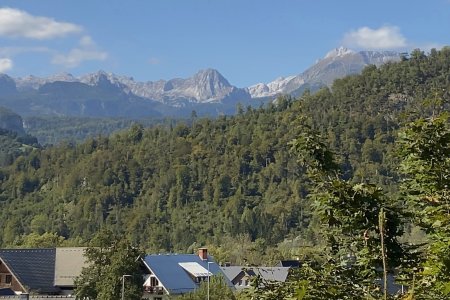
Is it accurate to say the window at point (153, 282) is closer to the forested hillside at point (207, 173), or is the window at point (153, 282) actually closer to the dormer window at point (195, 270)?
the dormer window at point (195, 270)

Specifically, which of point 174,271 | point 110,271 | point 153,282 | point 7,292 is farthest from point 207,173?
point 110,271

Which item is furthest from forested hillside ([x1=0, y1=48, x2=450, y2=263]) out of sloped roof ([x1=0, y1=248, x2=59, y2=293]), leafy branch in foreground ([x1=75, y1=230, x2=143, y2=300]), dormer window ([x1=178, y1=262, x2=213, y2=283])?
leafy branch in foreground ([x1=75, y1=230, x2=143, y2=300])

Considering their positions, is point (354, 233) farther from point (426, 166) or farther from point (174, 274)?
point (174, 274)

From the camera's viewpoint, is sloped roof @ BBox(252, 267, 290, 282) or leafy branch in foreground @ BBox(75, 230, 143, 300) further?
leafy branch in foreground @ BBox(75, 230, 143, 300)

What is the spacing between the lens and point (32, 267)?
176ft

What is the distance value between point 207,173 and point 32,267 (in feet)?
282

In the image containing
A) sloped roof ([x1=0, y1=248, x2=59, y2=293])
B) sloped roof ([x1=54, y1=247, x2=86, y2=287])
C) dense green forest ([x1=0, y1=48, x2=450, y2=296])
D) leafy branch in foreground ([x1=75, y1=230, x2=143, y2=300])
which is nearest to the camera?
leafy branch in foreground ([x1=75, y1=230, x2=143, y2=300])

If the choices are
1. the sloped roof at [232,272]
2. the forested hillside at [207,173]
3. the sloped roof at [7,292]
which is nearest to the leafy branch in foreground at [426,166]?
the sloped roof at [7,292]

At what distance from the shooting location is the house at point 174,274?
160ft

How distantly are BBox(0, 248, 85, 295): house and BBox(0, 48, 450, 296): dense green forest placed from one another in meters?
49.5

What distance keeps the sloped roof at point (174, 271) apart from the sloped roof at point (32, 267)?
8.46m

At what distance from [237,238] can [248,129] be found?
43.3 m

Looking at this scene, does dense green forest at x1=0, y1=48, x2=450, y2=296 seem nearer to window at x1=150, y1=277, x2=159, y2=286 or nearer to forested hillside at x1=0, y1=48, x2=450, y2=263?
forested hillside at x1=0, y1=48, x2=450, y2=263

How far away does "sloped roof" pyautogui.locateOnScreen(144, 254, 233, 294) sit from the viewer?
4928 cm
